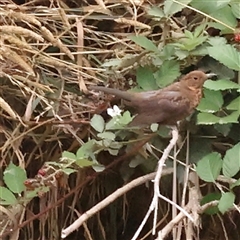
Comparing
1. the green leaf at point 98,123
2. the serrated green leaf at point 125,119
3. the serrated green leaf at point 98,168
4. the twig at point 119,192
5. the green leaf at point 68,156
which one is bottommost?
the twig at point 119,192

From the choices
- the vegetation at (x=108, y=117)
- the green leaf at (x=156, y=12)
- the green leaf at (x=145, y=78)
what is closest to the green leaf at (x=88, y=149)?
the vegetation at (x=108, y=117)

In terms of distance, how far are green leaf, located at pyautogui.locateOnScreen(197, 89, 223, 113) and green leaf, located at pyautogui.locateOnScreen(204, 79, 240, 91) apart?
3 cm

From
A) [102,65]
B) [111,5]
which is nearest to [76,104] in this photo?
[102,65]

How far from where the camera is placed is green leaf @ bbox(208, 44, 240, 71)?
92 cm

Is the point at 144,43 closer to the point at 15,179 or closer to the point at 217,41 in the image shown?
the point at 217,41

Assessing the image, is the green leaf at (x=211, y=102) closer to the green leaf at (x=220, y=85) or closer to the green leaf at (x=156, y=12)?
the green leaf at (x=220, y=85)

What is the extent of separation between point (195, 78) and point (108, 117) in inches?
6.0

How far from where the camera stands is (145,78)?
99 centimetres

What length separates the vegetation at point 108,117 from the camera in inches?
36.9

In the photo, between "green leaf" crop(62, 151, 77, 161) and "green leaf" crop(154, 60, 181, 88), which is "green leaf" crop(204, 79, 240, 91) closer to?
"green leaf" crop(154, 60, 181, 88)

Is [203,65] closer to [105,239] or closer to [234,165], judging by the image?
[234,165]

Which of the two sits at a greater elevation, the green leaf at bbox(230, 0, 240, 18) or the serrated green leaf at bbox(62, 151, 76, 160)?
the green leaf at bbox(230, 0, 240, 18)

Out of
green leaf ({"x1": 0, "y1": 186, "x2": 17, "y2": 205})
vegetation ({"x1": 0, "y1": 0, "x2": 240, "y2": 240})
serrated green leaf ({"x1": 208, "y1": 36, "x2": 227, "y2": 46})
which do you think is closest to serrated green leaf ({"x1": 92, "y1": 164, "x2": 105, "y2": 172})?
vegetation ({"x1": 0, "y1": 0, "x2": 240, "y2": 240})

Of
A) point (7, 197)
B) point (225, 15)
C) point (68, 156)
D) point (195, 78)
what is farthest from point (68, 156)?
point (225, 15)
